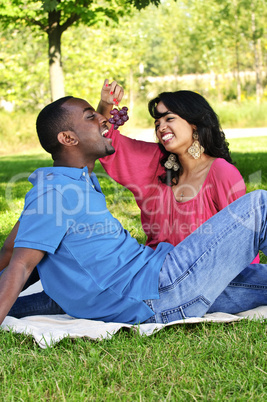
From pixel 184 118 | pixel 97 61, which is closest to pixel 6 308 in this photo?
pixel 184 118

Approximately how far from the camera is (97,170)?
10.5 meters

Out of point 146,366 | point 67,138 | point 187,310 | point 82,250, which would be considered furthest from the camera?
point 67,138

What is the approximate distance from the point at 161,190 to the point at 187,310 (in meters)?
1.15

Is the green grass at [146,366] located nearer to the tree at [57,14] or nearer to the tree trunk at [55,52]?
the tree at [57,14]

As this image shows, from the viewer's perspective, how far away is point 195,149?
3.69 meters

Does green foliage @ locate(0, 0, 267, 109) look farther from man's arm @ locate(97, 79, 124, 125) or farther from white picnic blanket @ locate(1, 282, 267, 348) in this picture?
white picnic blanket @ locate(1, 282, 267, 348)

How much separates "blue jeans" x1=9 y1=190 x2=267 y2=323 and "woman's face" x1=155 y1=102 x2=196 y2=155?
962 mm

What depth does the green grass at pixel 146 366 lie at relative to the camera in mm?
2217

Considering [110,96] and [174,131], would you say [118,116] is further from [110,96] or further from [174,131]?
[174,131]

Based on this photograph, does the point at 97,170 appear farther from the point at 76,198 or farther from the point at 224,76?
the point at 224,76

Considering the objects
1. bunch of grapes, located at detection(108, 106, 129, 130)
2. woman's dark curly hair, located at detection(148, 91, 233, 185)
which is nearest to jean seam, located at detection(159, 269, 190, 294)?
woman's dark curly hair, located at detection(148, 91, 233, 185)

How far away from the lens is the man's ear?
290 cm

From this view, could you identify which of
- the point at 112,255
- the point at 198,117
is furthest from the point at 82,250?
the point at 198,117

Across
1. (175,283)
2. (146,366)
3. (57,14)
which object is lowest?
(146,366)
